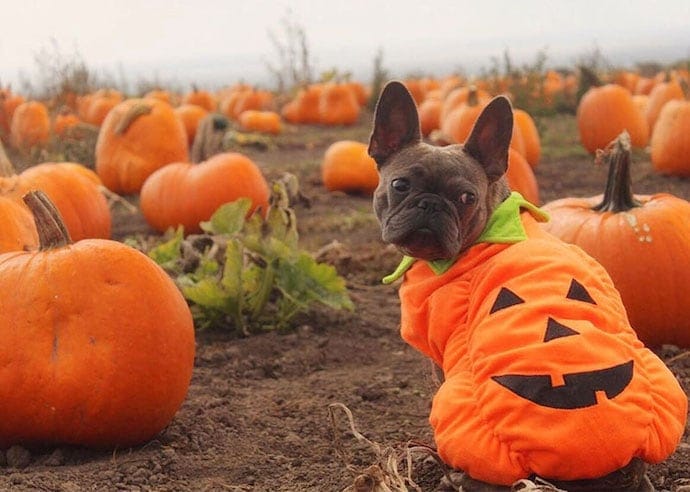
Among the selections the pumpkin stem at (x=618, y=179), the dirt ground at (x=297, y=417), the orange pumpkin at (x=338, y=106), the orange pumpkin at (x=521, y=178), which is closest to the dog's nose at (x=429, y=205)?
the dirt ground at (x=297, y=417)

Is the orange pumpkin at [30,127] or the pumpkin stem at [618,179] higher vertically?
the pumpkin stem at [618,179]

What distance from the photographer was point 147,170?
8461 mm

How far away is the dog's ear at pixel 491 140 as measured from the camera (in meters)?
2.79

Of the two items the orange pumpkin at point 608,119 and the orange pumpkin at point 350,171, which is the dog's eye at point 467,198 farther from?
the orange pumpkin at point 608,119

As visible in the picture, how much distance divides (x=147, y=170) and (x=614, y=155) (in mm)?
5104

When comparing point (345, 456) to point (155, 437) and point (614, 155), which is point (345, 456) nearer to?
point (155, 437)

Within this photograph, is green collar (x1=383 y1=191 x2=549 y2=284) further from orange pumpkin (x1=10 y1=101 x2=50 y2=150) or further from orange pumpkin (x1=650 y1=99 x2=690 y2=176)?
orange pumpkin (x1=10 y1=101 x2=50 y2=150)

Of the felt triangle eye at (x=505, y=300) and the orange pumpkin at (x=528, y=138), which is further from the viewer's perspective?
the orange pumpkin at (x=528, y=138)

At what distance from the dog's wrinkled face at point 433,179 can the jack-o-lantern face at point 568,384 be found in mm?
366

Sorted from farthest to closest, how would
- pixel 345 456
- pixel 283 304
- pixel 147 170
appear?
1. pixel 147 170
2. pixel 283 304
3. pixel 345 456

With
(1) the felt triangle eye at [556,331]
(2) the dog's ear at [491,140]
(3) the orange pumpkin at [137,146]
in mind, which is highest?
(2) the dog's ear at [491,140]

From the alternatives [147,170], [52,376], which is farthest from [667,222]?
[147,170]

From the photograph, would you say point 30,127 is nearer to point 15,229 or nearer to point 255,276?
point 255,276

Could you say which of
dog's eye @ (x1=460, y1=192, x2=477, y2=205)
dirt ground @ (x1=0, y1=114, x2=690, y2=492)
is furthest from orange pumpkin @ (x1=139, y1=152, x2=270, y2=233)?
dog's eye @ (x1=460, y1=192, x2=477, y2=205)
